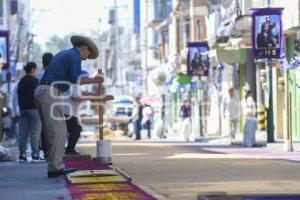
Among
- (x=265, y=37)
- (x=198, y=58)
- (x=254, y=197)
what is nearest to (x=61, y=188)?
(x=254, y=197)

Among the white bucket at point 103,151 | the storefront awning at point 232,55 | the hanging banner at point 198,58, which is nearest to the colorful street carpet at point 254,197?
the white bucket at point 103,151

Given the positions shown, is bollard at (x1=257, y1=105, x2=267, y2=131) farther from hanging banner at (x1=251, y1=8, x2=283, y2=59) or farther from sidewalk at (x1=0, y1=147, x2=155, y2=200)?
sidewalk at (x1=0, y1=147, x2=155, y2=200)

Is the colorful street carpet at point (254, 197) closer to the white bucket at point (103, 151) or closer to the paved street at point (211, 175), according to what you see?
the paved street at point (211, 175)

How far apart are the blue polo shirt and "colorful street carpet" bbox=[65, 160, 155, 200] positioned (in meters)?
1.24

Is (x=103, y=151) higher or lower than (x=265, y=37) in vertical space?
lower

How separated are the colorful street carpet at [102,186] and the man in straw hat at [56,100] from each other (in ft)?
1.17

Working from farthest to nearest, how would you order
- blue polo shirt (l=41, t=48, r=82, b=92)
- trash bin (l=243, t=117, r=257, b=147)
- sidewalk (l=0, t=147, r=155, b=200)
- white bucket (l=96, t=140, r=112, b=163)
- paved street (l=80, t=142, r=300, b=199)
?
trash bin (l=243, t=117, r=257, b=147), white bucket (l=96, t=140, r=112, b=163), blue polo shirt (l=41, t=48, r=82, b=92), paved street (l=80, t=142, r=300, b=199), sidewalk (l=0, t=147, r=155, b=200)

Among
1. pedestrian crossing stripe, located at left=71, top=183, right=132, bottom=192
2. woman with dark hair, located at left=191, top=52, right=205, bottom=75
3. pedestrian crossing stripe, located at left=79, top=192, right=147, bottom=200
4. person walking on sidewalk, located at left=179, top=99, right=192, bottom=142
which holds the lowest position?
person walking on sidewalk, located at left=179, top=99, right=192, bottom=142

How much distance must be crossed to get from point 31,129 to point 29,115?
25 centimetres

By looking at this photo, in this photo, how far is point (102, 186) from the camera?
33.2 feet

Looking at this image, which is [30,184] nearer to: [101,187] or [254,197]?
[101,187]

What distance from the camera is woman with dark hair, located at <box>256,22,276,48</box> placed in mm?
25812

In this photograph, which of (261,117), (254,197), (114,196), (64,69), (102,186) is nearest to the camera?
(254,197)

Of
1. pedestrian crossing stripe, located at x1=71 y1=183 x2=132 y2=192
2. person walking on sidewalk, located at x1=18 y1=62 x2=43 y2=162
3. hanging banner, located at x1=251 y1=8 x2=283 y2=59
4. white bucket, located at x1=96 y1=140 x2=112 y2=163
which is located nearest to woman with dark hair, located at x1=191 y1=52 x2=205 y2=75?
hanging banner, located at x1=251 y1=8 x2=283 y2=59
